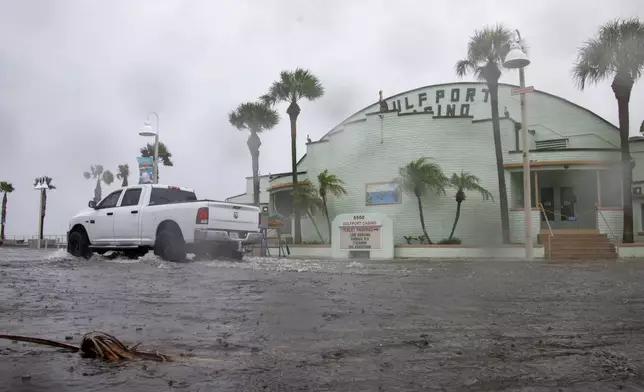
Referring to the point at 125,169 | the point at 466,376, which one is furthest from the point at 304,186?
the point at 125,169

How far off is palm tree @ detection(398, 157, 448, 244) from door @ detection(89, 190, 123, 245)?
488 inches

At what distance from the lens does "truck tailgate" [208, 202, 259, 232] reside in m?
10.7

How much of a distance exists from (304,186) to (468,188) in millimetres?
7317

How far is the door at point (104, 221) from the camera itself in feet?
39.0

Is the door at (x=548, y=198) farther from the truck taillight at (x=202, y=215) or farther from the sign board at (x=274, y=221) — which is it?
the truck taillight at (x=202, y=215)

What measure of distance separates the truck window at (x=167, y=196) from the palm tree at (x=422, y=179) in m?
11.2

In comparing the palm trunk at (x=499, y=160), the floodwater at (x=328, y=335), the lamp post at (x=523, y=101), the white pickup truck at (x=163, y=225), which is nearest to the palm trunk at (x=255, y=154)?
the palm trunk at (x=499, y=160)

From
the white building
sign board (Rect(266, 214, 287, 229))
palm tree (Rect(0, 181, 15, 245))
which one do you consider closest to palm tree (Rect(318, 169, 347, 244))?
the white building

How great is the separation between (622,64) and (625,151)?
3.12 metres

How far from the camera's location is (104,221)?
12.0 meters

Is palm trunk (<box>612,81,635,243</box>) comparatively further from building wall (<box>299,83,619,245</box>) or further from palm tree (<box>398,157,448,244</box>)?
palm tree (<box>398,157,448,244</box>)

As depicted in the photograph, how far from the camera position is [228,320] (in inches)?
166

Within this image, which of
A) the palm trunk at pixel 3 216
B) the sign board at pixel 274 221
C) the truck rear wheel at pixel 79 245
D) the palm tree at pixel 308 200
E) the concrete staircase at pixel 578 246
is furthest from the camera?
the palm trunk at pixel 3 216

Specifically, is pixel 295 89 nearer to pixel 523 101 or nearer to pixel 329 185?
pixel 329 185
